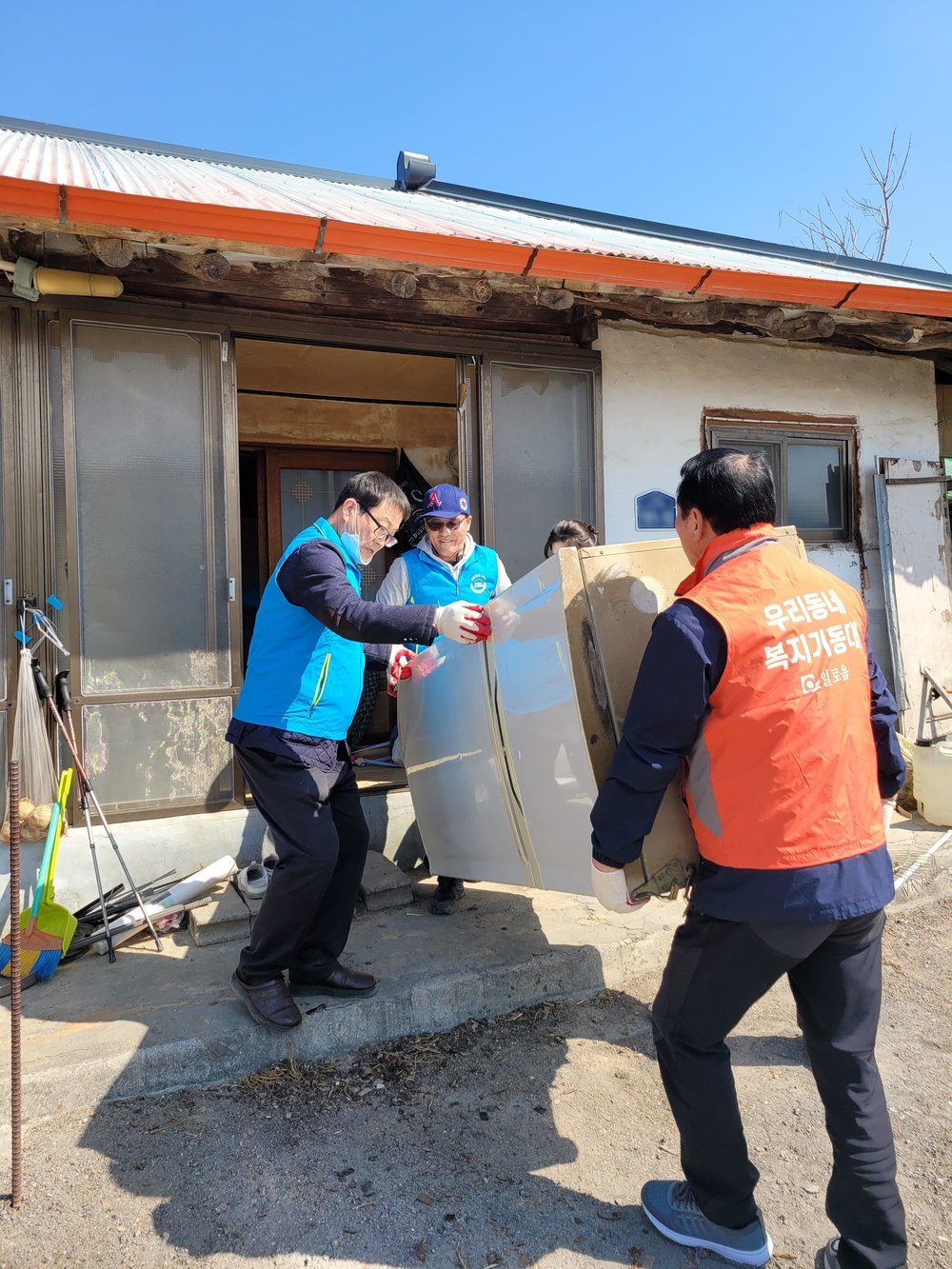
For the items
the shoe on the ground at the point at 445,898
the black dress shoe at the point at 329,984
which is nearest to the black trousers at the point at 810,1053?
the black dress shoe at the point at 329,984

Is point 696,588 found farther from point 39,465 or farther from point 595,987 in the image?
point 39,465

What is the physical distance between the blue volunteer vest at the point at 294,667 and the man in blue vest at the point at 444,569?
993mm

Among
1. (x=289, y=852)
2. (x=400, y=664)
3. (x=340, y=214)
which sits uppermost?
(x=340, y=214)

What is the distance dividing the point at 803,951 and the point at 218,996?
2.15 m

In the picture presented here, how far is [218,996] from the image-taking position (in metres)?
3.02

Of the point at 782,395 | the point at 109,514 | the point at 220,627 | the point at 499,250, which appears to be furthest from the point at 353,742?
the point at 782,395

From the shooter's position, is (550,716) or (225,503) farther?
(225,503)

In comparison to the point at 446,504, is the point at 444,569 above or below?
below

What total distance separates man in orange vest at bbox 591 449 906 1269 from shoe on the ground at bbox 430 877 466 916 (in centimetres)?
187

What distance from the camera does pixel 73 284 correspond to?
3.84 meters

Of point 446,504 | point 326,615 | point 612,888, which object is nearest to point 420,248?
point 446,504

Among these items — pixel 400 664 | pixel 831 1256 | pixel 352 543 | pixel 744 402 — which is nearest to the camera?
pixel 831 1256

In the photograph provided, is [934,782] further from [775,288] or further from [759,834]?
[759,834]

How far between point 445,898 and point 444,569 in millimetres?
1519
